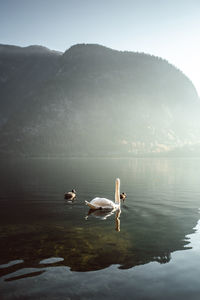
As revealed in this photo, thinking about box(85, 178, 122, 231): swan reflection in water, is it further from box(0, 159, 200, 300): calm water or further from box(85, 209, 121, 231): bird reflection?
box(0, 159, 200, 300): calm water

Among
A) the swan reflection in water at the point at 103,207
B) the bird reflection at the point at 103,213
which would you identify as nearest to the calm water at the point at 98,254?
the bird reflection at the point at 103,213

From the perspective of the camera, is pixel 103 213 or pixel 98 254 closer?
pixel 98 254

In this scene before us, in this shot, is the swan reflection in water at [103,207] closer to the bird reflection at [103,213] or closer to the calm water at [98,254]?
the bird reflection at [103,213]

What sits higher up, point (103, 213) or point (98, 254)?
point (98, 254)

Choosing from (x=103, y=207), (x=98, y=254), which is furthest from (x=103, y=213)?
(x=98, y=254)

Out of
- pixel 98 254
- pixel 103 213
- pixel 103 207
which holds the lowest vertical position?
pixel 103 213

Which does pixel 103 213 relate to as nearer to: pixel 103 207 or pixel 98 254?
pixel 103 207

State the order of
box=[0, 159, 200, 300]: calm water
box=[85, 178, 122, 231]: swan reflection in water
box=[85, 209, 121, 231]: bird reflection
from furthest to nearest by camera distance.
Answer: box=[85, 178, 122, 231]: swan reflection in water
box=[85, 209, 121, 231]: bird reflection
box=[0, 159, 200, 300]: calm water

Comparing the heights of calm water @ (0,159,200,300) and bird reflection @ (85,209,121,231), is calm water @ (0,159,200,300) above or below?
above

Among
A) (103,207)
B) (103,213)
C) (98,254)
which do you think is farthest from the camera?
(103,207)

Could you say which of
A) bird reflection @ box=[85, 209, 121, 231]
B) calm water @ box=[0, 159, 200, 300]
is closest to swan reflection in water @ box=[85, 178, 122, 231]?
bird reflection @ box=[85, 209, 121, 231]

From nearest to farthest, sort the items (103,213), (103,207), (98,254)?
1. (98,254)
2. (103,213)
3. (103,207)

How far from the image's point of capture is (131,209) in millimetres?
24609

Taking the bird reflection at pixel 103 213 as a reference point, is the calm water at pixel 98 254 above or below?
above
